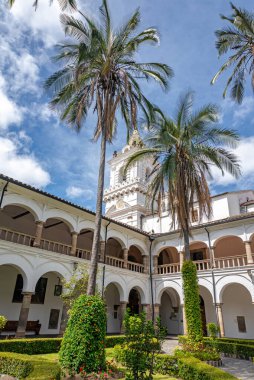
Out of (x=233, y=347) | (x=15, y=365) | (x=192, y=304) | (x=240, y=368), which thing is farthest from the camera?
(x=233, y=347)

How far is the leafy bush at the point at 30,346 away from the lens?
12.0 metres

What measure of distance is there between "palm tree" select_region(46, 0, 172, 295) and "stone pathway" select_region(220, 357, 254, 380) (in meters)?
8.02

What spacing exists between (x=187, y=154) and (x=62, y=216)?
9.19 metres

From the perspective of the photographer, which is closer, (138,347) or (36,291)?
(138,347)

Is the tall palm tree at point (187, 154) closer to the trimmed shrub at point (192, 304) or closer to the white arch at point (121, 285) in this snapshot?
the trimmed shrub at point (192, 304)

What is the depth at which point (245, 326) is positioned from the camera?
21656 millimetres

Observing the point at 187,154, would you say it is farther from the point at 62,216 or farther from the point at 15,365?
the point at 15,365

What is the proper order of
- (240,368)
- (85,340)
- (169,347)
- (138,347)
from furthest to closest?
(169,347), (240,368), (85,340), (138,347)

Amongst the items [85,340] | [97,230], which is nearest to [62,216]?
[97,230]

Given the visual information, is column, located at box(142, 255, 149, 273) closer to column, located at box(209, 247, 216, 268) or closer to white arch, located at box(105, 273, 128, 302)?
white arch, located at box(105, 273, 128, 302)

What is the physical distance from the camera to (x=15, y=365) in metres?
8.88

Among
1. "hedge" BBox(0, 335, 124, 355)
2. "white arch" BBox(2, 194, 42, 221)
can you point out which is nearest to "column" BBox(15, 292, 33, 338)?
"hedge" BBox(0, 335, 124, 355)

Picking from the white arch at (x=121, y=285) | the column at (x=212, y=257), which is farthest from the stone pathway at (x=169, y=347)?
the column at (x=212, y=257)

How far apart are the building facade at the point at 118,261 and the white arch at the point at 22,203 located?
2.3 inches
